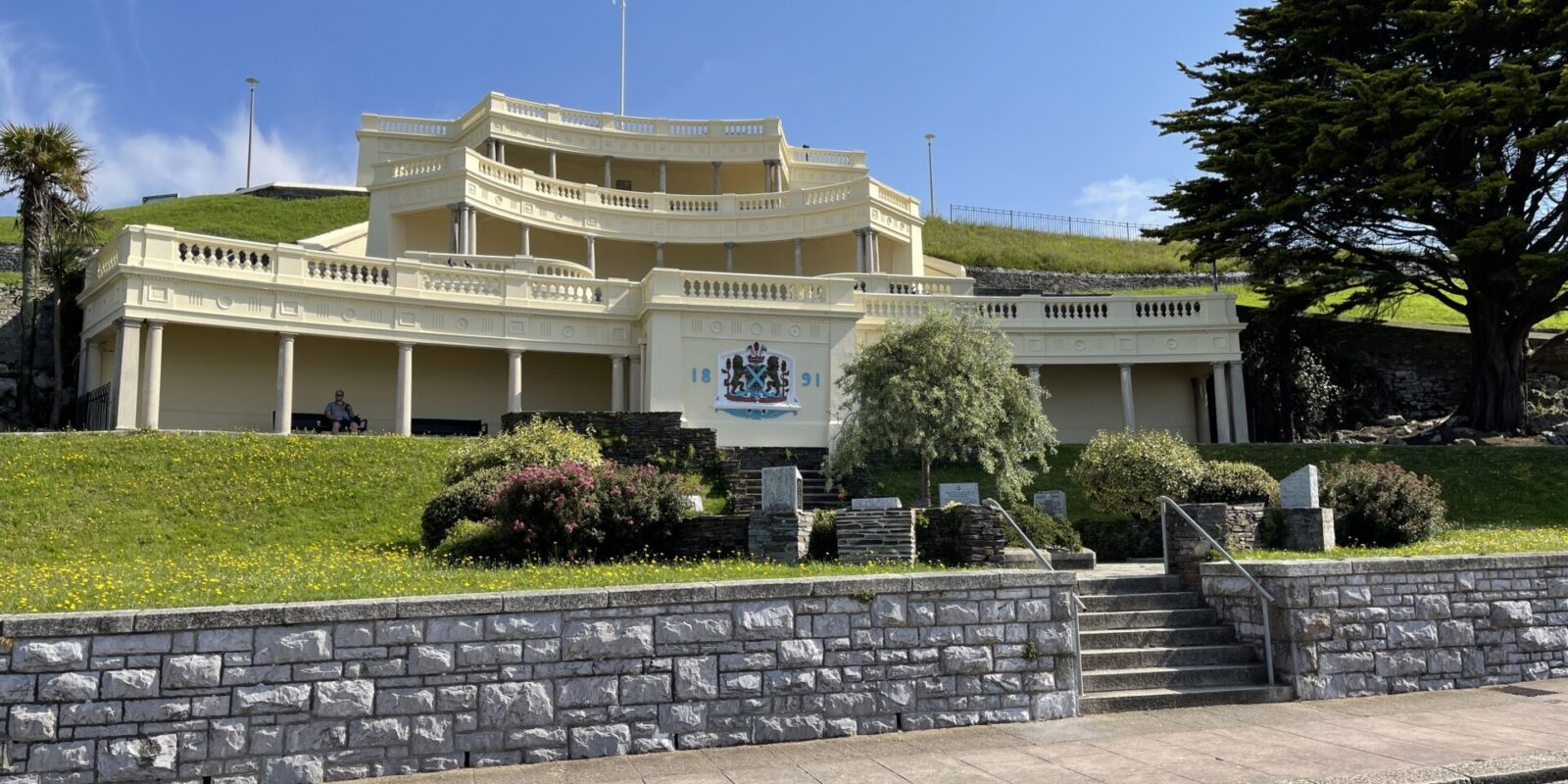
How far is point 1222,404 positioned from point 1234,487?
13.9 meters

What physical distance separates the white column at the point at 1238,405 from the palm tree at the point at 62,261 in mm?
30831

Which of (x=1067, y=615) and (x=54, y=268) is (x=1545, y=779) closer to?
(x=1067, y=615)

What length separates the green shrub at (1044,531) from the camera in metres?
15.2

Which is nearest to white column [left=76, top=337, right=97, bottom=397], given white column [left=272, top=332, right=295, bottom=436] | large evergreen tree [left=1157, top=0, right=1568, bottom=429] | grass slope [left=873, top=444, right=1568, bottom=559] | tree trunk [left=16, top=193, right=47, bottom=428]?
tree trunk [left=16, top=193, right=47, bottom=428]

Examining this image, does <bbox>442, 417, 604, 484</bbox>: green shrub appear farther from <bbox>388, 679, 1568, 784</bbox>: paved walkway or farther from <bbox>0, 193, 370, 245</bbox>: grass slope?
<bbox>0, 193, 370, 245</bbox>: grass slope

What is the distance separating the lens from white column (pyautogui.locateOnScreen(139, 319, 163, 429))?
23231 millimetres

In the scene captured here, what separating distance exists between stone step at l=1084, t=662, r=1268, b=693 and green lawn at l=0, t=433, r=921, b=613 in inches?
102

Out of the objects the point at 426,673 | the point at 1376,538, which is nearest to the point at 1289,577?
the point at 1376,538

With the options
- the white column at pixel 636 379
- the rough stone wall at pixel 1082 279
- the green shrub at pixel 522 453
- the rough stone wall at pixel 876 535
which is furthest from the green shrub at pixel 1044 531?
the rough stone wall at pixel 1082 279

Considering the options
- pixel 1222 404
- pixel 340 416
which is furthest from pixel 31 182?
pixel 1222 404

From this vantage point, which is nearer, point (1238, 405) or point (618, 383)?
point (618, 383)

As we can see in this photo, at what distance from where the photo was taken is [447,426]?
28.5 metres

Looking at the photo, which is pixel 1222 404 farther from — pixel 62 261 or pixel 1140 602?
pixel 62 261

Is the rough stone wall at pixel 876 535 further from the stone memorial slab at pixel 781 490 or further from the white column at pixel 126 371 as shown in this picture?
the white column at pixel 126 371
